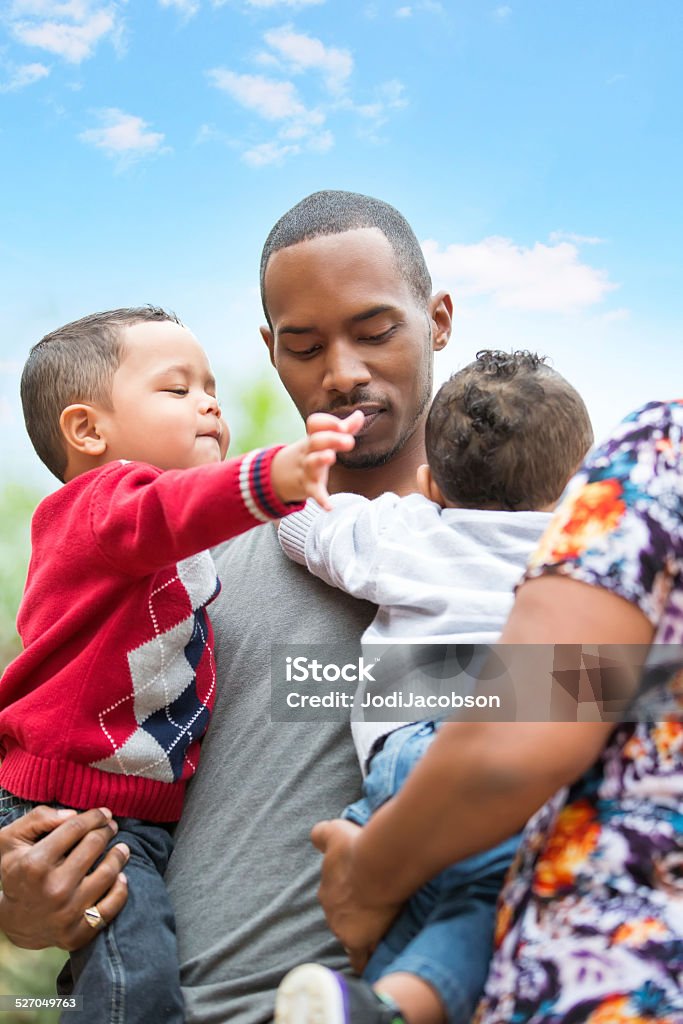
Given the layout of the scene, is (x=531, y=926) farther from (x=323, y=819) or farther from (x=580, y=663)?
(x=323, y=819)

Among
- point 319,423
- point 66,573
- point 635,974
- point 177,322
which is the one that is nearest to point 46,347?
point 177,322

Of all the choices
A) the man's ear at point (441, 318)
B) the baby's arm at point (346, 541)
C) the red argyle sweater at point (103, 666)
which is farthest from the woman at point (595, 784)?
the man's ear at point (441, 318)

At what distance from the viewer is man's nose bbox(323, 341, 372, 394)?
6.75ft

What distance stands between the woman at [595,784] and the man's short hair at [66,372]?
103 cm

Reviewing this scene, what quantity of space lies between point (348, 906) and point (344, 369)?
1.05 meters

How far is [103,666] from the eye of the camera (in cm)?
171

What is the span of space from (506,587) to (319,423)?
0.37 metres

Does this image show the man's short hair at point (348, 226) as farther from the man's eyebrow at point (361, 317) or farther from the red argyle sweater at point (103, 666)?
the red argyle sweater at point (103, 666)

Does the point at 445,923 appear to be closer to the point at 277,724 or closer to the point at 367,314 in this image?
the point at 277,724

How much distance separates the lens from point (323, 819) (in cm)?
173

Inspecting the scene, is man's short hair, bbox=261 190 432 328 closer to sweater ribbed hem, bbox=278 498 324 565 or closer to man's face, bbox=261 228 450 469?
man's face, bbox=261 228 450 469

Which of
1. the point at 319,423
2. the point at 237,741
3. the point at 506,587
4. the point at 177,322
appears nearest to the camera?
the point at 319,423

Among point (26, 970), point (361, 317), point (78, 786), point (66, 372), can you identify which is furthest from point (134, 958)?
point (26, 970)

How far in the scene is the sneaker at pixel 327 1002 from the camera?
1.06 metres
